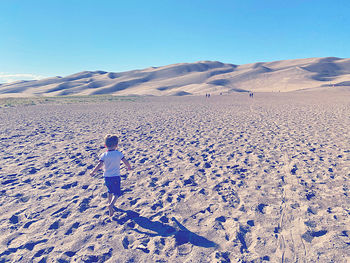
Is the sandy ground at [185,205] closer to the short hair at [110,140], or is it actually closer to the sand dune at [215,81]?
the short hair at [110,140]

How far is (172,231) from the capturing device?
447 centimetres

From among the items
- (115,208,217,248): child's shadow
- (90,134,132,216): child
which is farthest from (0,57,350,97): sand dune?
(115,208,217,248): child's shadow

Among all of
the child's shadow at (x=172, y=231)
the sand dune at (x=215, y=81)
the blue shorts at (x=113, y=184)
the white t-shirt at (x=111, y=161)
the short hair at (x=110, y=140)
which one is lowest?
the child's shadow at (x=172, y=231)

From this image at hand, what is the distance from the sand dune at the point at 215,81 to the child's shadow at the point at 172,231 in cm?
7207

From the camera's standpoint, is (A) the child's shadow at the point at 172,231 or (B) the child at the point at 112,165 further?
(B) the child at the point at 112,165

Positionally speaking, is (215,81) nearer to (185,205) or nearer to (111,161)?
(185,205)

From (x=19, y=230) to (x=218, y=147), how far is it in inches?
287

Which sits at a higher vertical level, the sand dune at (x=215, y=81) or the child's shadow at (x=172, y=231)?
the sand dune at (x=215, y=81)

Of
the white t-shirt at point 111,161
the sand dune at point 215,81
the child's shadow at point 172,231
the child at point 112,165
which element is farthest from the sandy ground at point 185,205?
the sand dune at point 215,81

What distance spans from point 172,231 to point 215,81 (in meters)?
112

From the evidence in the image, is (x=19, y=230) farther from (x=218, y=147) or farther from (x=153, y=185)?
(x=218, y=147)

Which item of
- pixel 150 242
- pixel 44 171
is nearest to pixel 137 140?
pixel 44 171

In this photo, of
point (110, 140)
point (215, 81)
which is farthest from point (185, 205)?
point (215, 81)

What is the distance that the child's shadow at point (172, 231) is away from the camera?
4.16m
